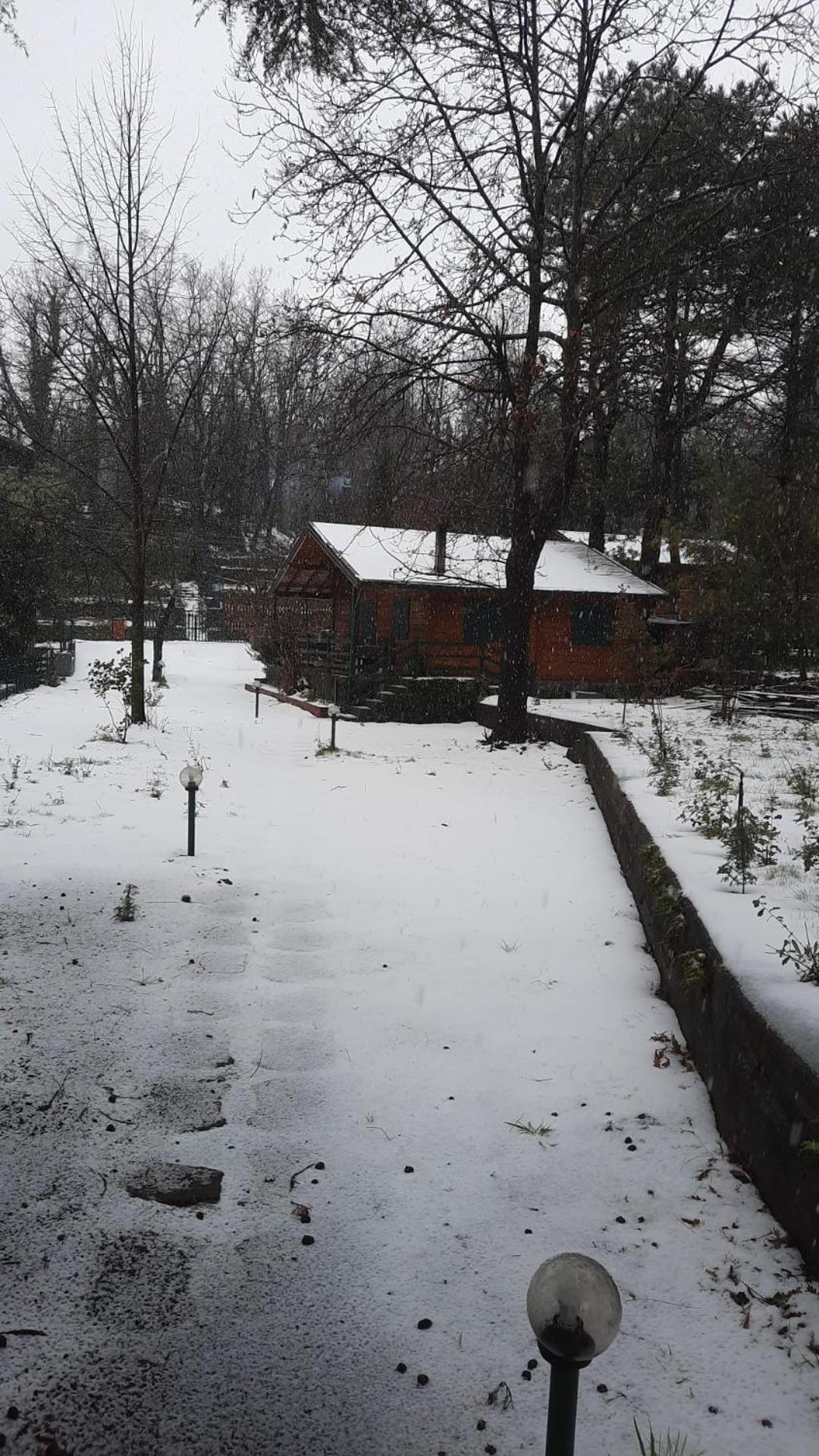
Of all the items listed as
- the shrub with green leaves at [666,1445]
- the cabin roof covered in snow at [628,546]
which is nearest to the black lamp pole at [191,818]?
the shrub with green leaves at [666,1445]

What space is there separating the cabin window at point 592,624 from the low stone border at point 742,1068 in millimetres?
19483

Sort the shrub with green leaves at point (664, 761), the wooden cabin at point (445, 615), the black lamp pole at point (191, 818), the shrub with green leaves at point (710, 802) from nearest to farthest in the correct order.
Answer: the shrub with green leaves at point (710, 802) < the black lamp pole at point (191, 818) < the shrub with green leaves at point (664, 761) < the wooden cabin at point (445, 615)

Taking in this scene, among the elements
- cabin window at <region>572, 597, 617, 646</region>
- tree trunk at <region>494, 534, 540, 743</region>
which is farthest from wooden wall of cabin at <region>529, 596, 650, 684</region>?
tree trunk at <region>494, 534, 540, 743</region>

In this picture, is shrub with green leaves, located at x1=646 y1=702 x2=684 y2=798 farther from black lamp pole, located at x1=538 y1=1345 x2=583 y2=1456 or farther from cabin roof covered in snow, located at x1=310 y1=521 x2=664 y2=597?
cabin roof covered in snow, located at x1=310 y1=521 x2=664 y2=597

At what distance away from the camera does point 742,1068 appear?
368cm

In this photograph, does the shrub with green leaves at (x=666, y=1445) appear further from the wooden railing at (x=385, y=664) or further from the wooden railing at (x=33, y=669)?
the wooden railing at (x=385, y=664)

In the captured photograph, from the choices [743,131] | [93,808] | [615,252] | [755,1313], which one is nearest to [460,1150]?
[755,1313]

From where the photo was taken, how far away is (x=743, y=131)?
1483 centimetres

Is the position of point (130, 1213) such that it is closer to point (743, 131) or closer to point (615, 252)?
point (615, 252)

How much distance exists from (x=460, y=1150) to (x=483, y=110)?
16.0 meters

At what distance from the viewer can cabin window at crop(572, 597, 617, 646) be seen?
25188 millimetres

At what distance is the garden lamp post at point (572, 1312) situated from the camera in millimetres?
1769

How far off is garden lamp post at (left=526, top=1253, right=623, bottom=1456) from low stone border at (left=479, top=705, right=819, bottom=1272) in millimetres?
1421

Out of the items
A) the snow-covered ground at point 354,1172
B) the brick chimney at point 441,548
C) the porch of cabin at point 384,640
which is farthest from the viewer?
the porch of cabin at point 384,640
